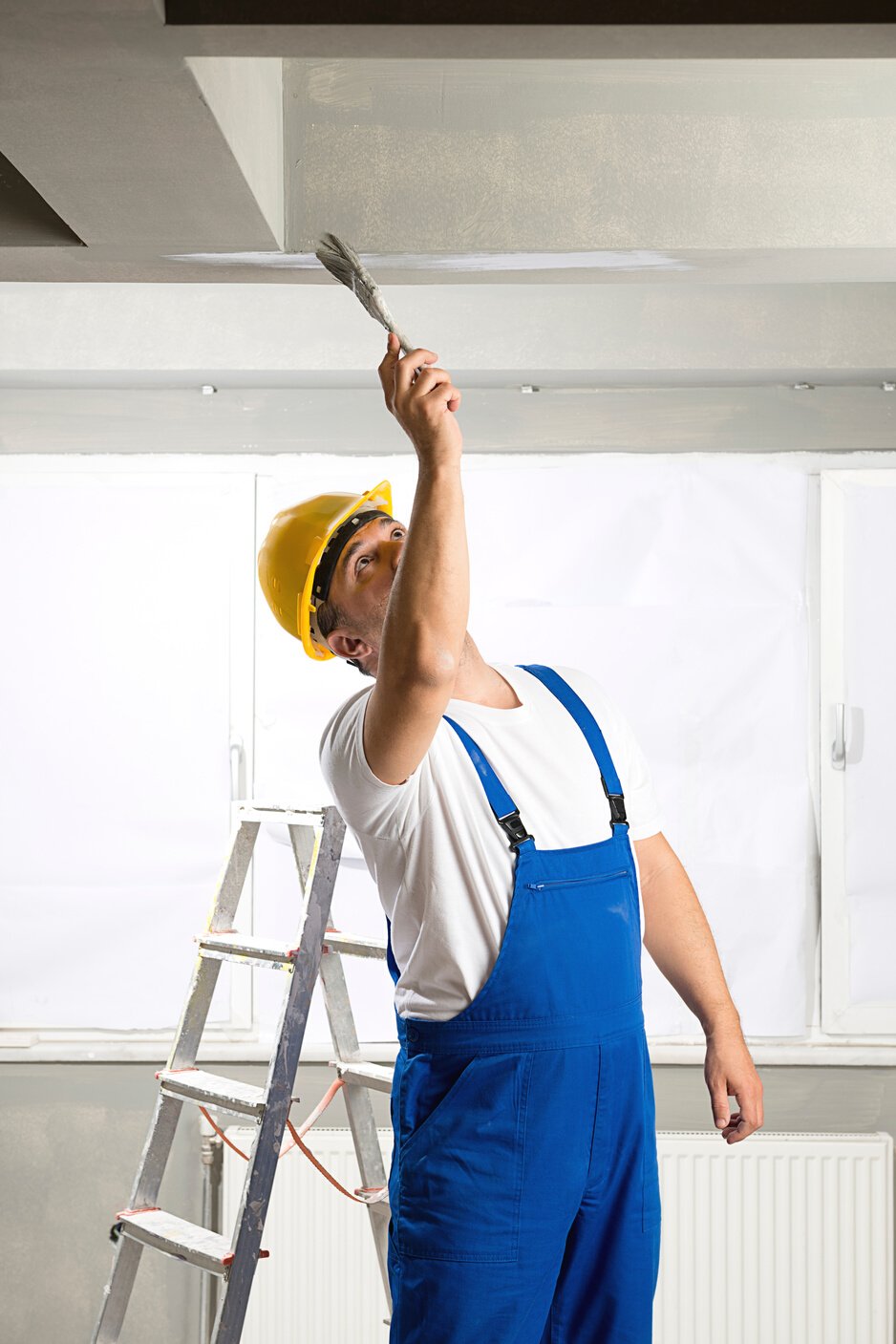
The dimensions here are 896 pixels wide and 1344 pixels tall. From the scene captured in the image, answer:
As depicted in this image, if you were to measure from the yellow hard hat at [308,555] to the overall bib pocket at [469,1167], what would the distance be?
688mm

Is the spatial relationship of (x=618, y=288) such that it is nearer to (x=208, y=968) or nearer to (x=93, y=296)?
(x=93, y=296)

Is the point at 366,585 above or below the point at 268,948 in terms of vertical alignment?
above

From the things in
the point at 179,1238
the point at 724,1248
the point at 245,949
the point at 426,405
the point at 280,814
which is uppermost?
the point at 426,405

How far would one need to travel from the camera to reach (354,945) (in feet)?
7.53

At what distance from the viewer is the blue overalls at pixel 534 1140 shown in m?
1.53

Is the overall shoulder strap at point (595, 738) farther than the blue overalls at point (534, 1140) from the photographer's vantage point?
Yes

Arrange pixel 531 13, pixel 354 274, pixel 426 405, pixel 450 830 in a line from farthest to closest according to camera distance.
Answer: pixel 450 830 < pixel 354 274 < pixel 426 405 < pixel 531 13

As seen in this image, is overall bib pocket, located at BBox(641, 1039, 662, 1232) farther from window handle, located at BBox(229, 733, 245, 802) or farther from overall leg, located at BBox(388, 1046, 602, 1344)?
window handle, located at BBox(229, 733, 245, 802)

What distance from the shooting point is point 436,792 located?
5.28ft

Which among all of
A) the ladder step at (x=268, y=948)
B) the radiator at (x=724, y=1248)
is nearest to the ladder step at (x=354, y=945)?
the ladder step at (x=268, y=948)

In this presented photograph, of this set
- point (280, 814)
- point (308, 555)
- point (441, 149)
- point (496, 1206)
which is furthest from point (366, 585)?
point (496, 1206)

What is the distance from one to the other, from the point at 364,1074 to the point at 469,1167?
856 millimetres

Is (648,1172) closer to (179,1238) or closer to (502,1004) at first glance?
(502,1004)

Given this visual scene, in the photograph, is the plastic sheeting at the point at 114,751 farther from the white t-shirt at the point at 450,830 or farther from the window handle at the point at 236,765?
the white t-shirt at the point at 450,830
